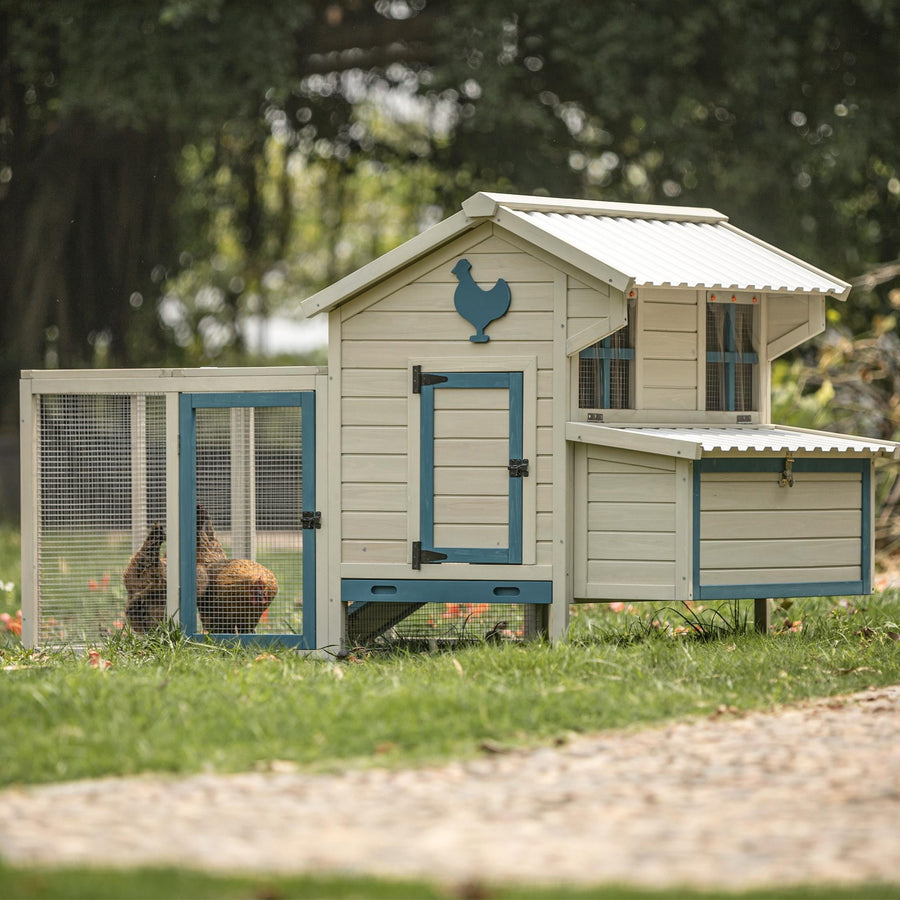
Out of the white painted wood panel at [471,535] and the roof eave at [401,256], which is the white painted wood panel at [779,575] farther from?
the roof eave at [401,256]

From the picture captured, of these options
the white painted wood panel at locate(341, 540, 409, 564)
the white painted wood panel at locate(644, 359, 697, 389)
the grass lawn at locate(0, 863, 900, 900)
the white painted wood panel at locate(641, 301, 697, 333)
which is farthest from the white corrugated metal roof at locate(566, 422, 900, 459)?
the grass lawn at locate(0, 863, 900, 900)

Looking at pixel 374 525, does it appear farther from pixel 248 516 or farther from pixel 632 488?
pixel 632 488

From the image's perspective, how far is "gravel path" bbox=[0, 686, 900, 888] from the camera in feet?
13.4

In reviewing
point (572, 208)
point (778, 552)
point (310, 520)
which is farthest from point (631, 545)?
point (572, 208)

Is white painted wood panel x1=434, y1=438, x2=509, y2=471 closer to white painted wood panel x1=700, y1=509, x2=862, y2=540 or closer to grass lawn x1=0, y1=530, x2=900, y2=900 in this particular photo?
grass lawn x1=0, y1=530, x2=900, y2=900

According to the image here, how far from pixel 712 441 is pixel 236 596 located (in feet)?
10.6

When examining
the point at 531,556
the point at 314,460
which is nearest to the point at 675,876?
the point at 531,556

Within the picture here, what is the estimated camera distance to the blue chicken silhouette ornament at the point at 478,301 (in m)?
8.36

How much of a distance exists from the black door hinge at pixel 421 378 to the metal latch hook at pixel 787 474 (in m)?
2.18

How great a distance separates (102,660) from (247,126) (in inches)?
407

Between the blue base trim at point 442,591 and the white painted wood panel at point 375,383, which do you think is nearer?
the blue base trim at point 442,591

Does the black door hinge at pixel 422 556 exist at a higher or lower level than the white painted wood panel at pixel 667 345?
lower

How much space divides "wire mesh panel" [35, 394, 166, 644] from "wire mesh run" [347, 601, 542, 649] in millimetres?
1345

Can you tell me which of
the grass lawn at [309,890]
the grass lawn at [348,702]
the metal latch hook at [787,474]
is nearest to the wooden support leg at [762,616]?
the grass lawn at [348,702]
